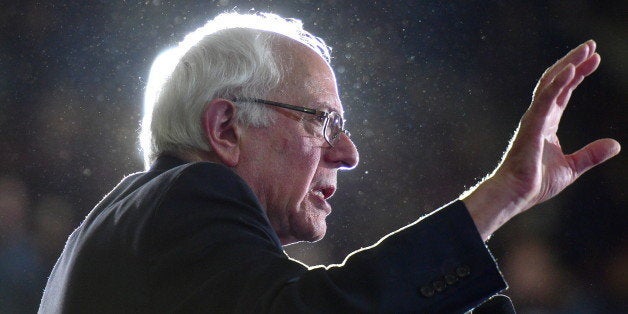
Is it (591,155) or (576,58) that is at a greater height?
(576,58)

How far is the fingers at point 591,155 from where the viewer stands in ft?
2.90

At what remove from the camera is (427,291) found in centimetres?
64

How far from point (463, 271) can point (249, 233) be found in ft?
0.72

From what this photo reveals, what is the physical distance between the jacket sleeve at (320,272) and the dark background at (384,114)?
199 centimetres

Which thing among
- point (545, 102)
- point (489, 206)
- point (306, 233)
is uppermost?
point (545, 102)

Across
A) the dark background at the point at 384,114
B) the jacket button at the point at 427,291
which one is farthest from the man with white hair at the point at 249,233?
the dark background at the point at 384,114

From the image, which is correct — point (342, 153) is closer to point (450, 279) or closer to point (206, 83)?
point (206, 83)

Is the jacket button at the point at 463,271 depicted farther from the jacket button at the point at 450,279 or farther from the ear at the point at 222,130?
the ear at the point at 222,130

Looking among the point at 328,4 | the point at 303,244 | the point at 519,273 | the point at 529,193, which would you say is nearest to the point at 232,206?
the point at 529,193

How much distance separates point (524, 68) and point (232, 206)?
236cm

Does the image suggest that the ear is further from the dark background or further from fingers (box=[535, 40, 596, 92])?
the dark background

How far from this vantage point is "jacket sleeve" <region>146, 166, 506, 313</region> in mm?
642

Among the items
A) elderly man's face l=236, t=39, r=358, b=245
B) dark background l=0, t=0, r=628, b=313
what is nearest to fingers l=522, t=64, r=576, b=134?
elderly man's face l=236, t=39, r=358, b=245

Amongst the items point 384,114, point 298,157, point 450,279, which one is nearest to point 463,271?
point 450,279
